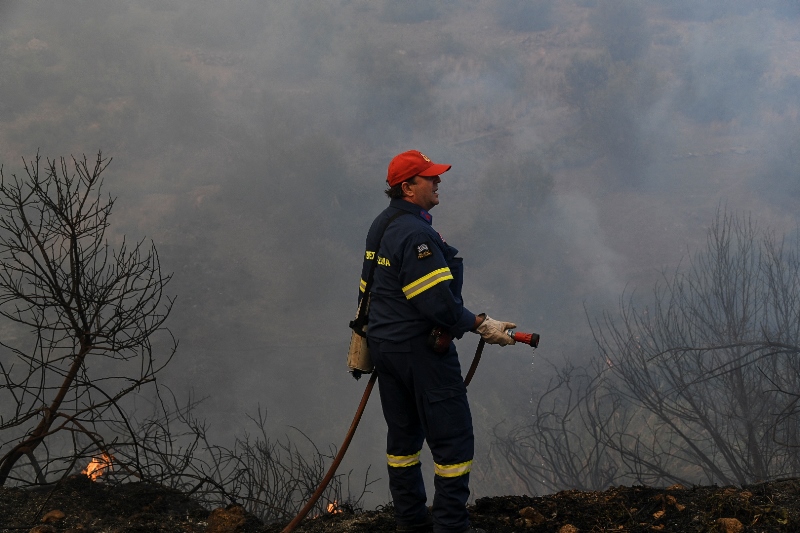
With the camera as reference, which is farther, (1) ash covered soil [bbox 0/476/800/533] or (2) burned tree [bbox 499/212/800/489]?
(2) burned tree [bbox 499/212/800/489]

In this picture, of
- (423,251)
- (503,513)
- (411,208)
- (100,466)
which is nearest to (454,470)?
(503,513)

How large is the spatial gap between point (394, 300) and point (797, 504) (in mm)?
2401

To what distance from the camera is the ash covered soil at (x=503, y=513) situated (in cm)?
375

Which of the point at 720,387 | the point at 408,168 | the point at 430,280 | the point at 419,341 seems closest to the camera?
the point at 430,280

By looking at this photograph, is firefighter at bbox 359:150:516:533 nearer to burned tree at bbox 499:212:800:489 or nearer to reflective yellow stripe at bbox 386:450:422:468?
reflective yellow stripe at bbox 386:450:422:468

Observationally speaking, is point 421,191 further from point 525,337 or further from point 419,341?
point 525,337

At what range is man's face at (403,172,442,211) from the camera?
12.2ft

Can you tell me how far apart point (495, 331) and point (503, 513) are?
1.25 meters

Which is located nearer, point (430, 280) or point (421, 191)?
point (430, 280)

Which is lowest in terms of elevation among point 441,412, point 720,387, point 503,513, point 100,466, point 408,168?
point 503,513

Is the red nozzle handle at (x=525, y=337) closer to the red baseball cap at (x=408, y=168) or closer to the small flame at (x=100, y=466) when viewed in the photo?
the red baseball cap at (x=408, y=168)

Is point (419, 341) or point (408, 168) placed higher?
point (408, 168)

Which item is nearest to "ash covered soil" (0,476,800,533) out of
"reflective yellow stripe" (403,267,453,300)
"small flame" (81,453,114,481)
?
"small flame" (81,453,114,481)

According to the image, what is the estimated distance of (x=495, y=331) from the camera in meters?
3.60
